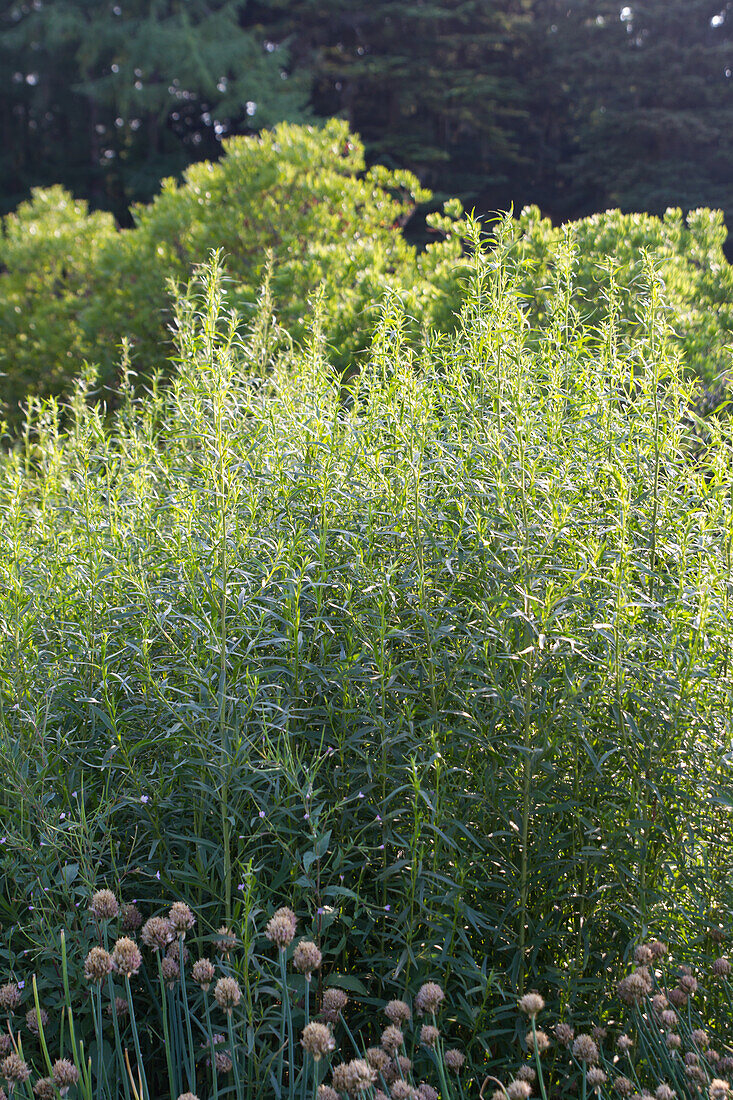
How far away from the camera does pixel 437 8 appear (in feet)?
79.4

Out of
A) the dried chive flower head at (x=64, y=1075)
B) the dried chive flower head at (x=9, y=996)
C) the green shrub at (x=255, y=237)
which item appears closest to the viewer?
the dried chive flower head at (x=64, y=1075)

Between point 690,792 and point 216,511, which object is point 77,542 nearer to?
point 216,511

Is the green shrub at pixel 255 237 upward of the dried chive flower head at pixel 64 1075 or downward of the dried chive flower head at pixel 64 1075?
upward

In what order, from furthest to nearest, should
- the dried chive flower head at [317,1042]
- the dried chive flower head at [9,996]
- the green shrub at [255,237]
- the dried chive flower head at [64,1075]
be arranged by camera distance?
the green shrub at [255,237]
the dried chive flower head at [9,996]
the dried chive flower head at [64,1075]
the dried chive flower head at [317,1042]

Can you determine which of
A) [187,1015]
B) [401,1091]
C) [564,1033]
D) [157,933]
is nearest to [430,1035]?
[401,1091]

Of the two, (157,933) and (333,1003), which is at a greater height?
(157,933)

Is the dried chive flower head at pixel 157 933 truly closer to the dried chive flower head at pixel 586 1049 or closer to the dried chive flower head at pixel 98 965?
the dried chive flower head at pixel 98 965

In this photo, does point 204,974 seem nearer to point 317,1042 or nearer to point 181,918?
point 181,918

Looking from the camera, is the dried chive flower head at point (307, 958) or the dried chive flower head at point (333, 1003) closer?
the dried chive flower head at point (307, 958)

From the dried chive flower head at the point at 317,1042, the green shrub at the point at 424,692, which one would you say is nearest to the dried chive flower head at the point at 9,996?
the green shrub at the point at 424,692

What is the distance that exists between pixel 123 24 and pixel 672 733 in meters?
26.2

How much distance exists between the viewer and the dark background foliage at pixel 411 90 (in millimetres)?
22750

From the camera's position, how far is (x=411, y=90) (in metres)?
24.4

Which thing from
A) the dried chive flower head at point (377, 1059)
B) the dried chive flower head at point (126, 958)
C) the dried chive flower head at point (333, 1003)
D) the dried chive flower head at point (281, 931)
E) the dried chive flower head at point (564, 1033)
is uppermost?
the dried chive flower head at point (281, 931)
